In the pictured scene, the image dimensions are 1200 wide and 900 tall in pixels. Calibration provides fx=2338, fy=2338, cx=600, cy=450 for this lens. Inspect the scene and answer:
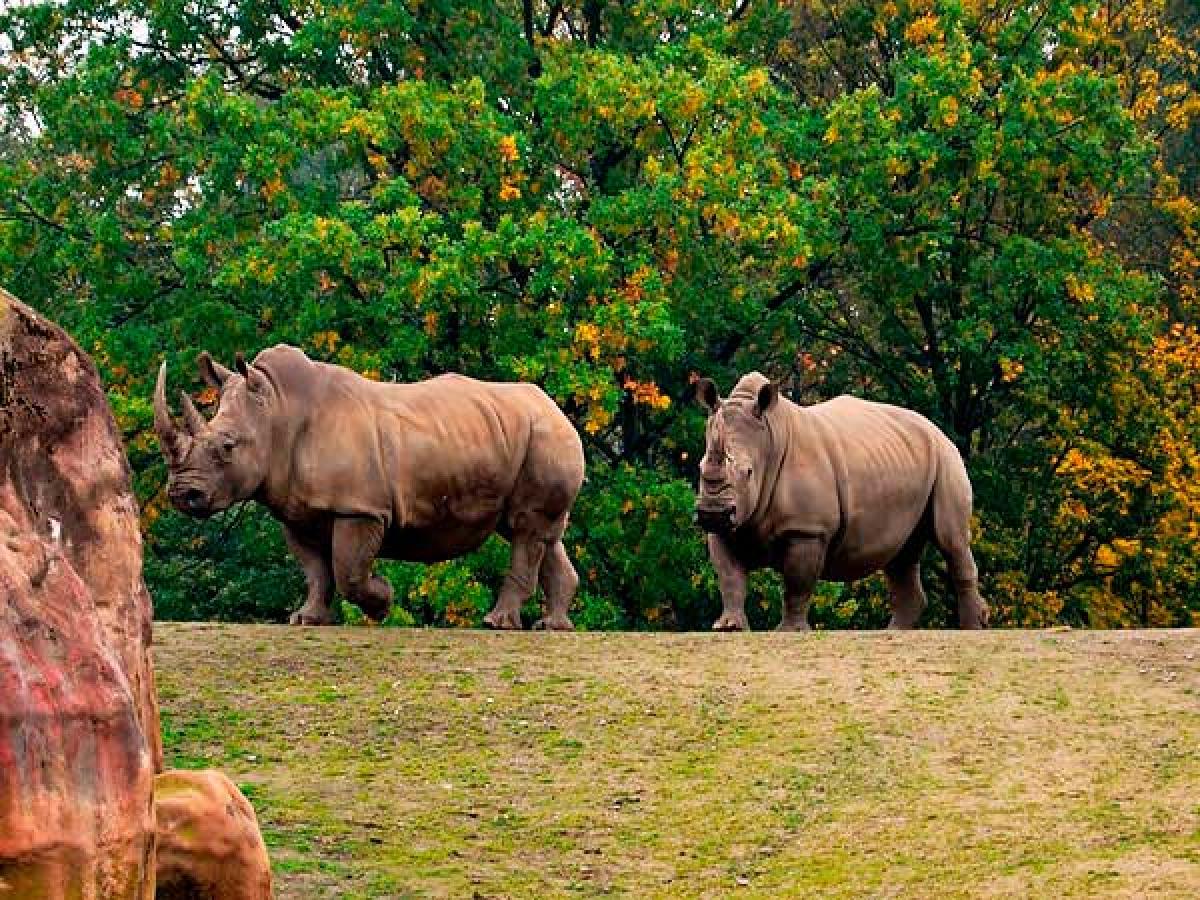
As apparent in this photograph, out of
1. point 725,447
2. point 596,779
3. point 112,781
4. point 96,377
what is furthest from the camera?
point 725,447

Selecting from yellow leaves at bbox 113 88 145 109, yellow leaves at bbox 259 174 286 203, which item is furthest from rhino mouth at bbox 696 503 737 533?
yellow leaves at bbox 113 88 145 109

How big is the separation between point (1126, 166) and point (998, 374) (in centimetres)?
317

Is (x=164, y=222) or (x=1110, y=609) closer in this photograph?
(x=164, y=222)

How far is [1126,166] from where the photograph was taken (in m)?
26.3

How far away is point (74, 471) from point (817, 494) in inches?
469

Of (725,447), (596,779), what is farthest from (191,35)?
(596,779)

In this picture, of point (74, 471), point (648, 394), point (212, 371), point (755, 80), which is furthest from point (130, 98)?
point (74, 471)

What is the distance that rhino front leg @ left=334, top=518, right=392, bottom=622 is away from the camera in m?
16.5

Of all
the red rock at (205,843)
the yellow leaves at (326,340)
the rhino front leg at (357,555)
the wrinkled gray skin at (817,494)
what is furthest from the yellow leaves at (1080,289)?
the red rock at (205,843)

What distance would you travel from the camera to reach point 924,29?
27.2 metres

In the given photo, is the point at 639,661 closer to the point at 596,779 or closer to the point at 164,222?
the point at 596,779

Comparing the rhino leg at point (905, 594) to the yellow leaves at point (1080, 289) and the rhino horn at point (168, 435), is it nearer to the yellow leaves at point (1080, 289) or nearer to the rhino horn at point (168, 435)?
the rhino horn at point (168, 435)

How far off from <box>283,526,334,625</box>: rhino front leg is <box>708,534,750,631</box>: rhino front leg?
2.89m

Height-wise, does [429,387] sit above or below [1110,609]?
above
